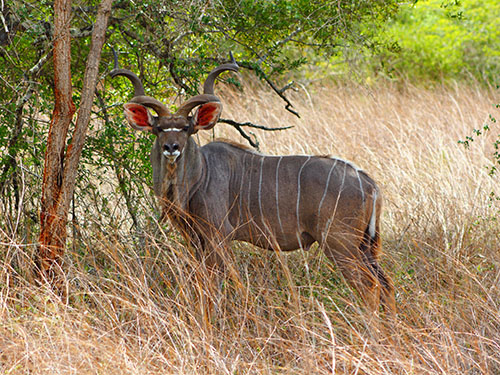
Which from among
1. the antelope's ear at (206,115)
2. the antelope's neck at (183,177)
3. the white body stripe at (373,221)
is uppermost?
the antelope's ear at (206,115)

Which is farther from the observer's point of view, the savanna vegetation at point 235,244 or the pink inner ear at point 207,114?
the pink inner ear at point 207,114

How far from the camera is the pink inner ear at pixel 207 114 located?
368cm

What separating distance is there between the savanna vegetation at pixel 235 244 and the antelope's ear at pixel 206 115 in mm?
217

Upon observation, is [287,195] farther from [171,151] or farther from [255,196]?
[171,151]

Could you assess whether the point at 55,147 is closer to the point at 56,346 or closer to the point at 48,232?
the point at 48,232

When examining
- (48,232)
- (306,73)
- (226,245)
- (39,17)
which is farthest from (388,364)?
(306,73)

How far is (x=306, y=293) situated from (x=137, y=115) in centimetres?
141

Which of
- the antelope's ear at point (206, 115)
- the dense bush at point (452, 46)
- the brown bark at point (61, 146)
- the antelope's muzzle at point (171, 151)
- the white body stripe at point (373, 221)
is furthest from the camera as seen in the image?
the dense bush at point (452, 46)

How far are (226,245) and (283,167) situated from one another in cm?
58

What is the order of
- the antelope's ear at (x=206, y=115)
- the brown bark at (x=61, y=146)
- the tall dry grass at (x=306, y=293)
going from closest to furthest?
the tall dry grass at (x=306, y=293) → the brown bark at (x=61, y=146) → the antelope's ear at (x=206, y=115)

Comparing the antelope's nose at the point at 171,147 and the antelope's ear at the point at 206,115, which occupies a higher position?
the antelope's ear at the point at 206,115

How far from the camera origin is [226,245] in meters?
3.67

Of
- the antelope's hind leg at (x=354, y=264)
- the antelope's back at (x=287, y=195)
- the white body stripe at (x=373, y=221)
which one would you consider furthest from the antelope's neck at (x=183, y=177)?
the white body stripe at (x=373, y=221)

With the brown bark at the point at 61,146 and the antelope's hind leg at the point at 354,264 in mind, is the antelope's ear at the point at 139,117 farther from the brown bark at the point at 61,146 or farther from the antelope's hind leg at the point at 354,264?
the antelope's hind leg at the point at 354,264
